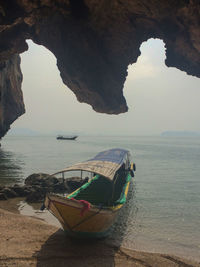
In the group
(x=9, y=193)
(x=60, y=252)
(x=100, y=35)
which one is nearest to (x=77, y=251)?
(x=60, y=252)

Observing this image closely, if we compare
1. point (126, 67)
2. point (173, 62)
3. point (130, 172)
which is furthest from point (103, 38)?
point (130, 172)

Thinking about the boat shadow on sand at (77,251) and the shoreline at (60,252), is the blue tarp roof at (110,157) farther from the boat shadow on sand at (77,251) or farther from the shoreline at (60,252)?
the shoreline at (60,252)

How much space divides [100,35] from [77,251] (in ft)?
76.5

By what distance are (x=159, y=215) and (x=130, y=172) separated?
7.66m

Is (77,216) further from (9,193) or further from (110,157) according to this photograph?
(9,193)

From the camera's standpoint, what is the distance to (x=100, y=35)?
25484 mm

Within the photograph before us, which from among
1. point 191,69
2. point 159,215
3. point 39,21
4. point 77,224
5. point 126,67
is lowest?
point 159,215

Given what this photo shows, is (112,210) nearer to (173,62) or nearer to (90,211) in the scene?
(90,211)

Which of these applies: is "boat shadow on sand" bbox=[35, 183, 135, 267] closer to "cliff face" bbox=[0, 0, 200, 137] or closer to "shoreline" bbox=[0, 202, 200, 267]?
"shoreline" bbox=[0, 202, 200, 267]

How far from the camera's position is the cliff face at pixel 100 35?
62.7 feet

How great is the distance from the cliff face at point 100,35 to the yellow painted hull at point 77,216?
15.4 meters

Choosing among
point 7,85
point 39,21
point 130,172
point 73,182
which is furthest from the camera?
point 7,85

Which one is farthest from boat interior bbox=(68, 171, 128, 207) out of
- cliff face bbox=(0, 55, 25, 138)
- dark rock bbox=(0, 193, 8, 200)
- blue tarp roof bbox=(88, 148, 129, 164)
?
cliff face bbox=(0, 55, 25, 138)

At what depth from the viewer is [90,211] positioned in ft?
26.1
